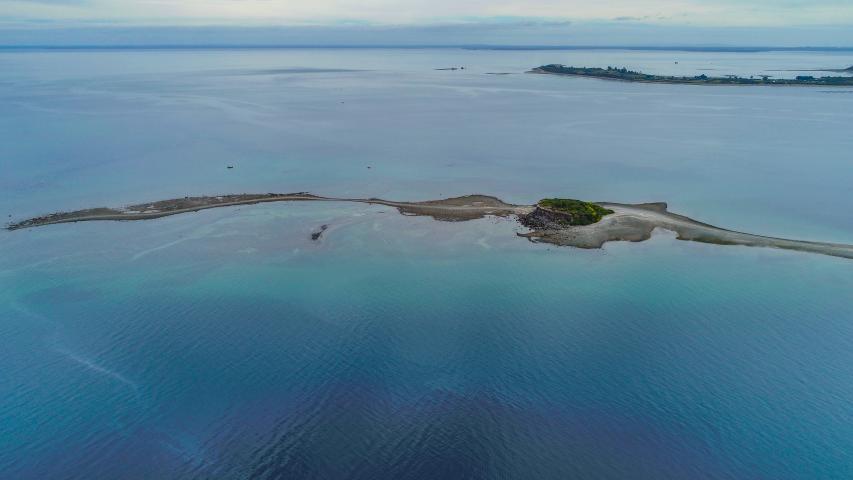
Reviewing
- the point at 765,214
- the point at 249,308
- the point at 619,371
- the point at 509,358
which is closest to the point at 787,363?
the point at 619,371

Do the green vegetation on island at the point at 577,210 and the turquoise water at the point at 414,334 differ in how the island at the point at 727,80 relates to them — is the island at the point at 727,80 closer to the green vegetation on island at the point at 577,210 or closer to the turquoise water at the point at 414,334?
the turquoise water at the point at 414,334

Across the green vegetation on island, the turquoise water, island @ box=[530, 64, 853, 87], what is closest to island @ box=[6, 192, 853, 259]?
the green vegetation on island

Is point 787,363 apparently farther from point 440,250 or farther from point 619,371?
point 440,250

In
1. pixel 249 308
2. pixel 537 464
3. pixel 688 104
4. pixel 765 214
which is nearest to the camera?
pixel 537 464

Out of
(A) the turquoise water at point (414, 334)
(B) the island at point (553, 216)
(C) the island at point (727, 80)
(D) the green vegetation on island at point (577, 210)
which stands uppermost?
(C) the island at point (727, 80)

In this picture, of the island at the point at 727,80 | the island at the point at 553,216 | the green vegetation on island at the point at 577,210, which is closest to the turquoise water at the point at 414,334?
the island at the point at 553,216

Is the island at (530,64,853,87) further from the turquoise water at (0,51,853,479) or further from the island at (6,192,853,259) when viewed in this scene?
the island at (6,192,853,259)

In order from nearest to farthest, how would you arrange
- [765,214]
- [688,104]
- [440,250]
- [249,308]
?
[249,308] → [440,250] → [765,214] → [688,104]

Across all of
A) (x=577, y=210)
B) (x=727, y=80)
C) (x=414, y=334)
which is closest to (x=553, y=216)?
(x=577, y=210)
